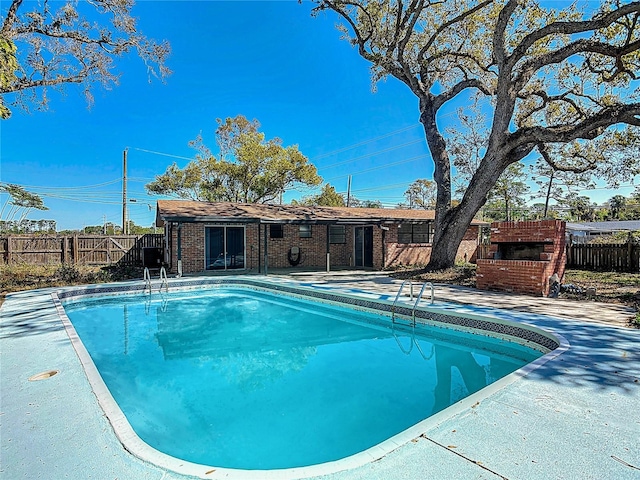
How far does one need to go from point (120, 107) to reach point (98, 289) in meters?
15.1

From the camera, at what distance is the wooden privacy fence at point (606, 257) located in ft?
44.5

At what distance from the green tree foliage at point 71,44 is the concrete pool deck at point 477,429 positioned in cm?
924

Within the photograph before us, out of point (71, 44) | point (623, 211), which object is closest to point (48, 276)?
point (71, 44)

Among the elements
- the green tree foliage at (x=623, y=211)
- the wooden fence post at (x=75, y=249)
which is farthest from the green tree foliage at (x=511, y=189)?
the wooden fence post at (x=75, y=249)

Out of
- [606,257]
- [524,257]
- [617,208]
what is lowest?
[606,257]

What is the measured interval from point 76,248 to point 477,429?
17.9 metres

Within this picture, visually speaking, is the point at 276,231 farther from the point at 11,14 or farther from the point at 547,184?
the point at 547,184

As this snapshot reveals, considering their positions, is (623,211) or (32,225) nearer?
(32,225)

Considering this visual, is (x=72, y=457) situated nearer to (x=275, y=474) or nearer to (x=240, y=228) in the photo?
(x=275, y=474)

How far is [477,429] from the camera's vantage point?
2.66 m

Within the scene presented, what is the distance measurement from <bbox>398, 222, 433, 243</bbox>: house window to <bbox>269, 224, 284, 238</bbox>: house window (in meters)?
5.54

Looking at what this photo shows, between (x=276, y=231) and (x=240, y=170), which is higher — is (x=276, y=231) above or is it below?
below

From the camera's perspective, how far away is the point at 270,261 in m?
16.4

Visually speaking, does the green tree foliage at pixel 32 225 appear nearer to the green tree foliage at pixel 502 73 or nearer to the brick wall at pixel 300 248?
the brick wall at pixel 300 248
